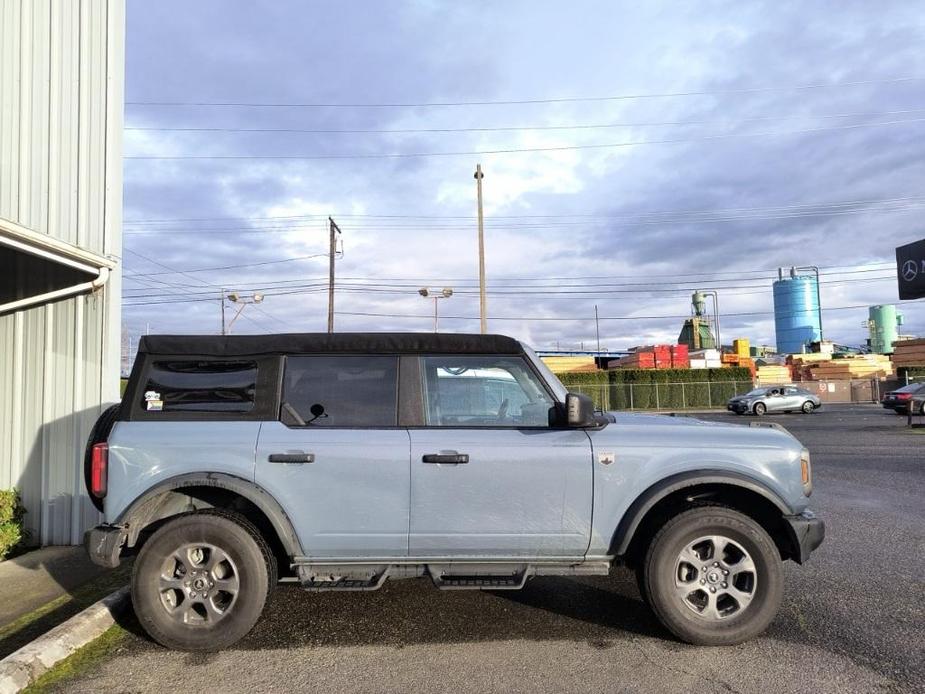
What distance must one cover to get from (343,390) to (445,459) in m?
0.82

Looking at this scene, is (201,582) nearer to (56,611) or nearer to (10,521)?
(56,611)

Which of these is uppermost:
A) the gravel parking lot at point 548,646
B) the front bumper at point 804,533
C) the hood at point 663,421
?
the hood at point 663,421

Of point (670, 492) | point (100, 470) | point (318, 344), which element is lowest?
point (670, 492)

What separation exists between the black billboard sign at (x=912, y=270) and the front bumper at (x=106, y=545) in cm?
2841

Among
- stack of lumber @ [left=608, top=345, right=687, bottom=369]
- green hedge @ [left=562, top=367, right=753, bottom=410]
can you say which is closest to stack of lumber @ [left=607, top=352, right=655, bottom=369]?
stack of lumber @ [left=608, top=345, right=687, bottom=369]

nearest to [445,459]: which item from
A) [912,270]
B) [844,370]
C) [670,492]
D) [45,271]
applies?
[670,492]

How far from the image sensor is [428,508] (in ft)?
12.7

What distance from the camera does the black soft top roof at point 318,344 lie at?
13.6ft

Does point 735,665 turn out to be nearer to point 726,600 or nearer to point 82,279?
point 726,600

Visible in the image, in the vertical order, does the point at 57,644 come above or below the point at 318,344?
below

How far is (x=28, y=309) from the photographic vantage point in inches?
246

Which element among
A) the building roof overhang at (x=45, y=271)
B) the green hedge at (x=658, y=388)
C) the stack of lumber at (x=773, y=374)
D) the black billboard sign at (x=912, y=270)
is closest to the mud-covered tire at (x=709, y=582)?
the building roof overhang at (x=45, y=271)

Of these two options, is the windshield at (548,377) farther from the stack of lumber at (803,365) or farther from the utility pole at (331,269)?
the stack of lumber at (803,365)

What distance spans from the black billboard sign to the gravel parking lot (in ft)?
78.5
